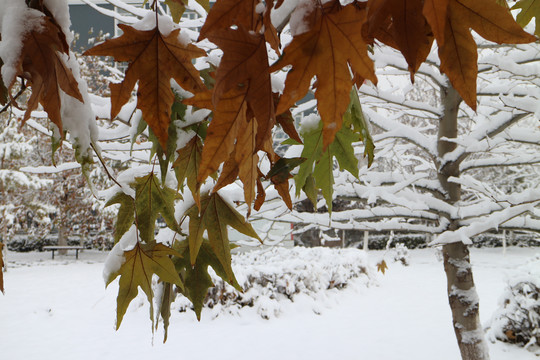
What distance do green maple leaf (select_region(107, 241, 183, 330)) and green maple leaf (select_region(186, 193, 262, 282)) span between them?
5 centimetres

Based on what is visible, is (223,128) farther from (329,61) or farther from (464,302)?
(464,302)


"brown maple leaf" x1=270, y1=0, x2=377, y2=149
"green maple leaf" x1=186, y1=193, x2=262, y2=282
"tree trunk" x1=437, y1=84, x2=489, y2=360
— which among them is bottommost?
"tree trunk" x1=437, y1=84, x2=489, y2=360

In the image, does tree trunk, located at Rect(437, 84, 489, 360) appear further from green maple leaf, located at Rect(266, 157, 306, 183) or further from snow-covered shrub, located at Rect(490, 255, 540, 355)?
snow-covered shrub, located at Rect(490, 255, 540, 355)

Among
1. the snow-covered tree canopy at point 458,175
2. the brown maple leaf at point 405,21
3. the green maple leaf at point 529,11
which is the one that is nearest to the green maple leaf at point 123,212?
the brown maple leaf at point 405,21

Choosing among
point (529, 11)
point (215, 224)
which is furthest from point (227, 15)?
point (529, 11)

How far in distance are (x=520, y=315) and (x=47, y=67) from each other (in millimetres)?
5371

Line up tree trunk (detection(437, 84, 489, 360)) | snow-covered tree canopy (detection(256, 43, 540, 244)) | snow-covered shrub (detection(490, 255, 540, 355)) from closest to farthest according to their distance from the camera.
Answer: snow-covered tree canopy (detection(256, 43, 540, 244)) < tree trunk (detection(437, 84, 489, 360)) < snow-covered shrub (detection(490, 255, 540, 355))

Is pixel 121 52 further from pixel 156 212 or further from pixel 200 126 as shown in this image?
pixel 156 212

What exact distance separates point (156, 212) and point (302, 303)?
564 centimetres

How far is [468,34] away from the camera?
36 centimetres

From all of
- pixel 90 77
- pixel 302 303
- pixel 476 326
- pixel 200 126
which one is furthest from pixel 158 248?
pixel 90 77

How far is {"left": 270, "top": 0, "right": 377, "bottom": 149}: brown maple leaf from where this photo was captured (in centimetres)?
38

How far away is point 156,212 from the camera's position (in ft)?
2.66

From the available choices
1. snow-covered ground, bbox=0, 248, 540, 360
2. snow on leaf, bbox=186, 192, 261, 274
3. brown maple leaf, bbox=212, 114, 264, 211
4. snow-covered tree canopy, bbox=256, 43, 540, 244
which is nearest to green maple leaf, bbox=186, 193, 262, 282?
snow on leaf, bbox=186, 192, 261, 274
